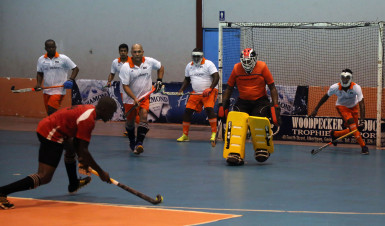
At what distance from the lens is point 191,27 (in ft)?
74.3

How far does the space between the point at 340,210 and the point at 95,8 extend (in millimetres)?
16175

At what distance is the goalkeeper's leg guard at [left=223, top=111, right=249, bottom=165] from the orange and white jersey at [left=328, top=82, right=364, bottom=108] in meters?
3.09

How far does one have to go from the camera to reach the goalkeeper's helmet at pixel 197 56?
54.4ft

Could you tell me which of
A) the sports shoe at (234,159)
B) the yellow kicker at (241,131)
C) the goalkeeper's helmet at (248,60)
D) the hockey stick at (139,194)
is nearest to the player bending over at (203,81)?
the goalkeeper's helmet at (248,60)

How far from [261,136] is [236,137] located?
462 mm

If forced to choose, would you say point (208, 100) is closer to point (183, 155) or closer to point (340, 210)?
point (183, 155)

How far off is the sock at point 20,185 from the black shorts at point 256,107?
523 cm

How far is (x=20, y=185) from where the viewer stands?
8.84 metres

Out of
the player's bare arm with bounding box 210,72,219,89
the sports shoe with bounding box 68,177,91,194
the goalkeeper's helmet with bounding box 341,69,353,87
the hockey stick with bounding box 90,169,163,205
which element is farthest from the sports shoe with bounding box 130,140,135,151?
the hockey stick with bounding box 90,169,163,205

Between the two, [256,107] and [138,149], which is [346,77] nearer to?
[256,107]

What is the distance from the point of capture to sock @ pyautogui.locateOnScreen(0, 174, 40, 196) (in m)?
8.80

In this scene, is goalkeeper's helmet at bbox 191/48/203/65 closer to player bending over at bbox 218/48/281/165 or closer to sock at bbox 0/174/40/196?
player bending over at bbox 218/48/281/165

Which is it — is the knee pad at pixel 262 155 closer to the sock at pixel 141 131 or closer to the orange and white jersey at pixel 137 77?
the sock at pixel 141 131

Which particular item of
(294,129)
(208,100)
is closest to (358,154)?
(294,129)
